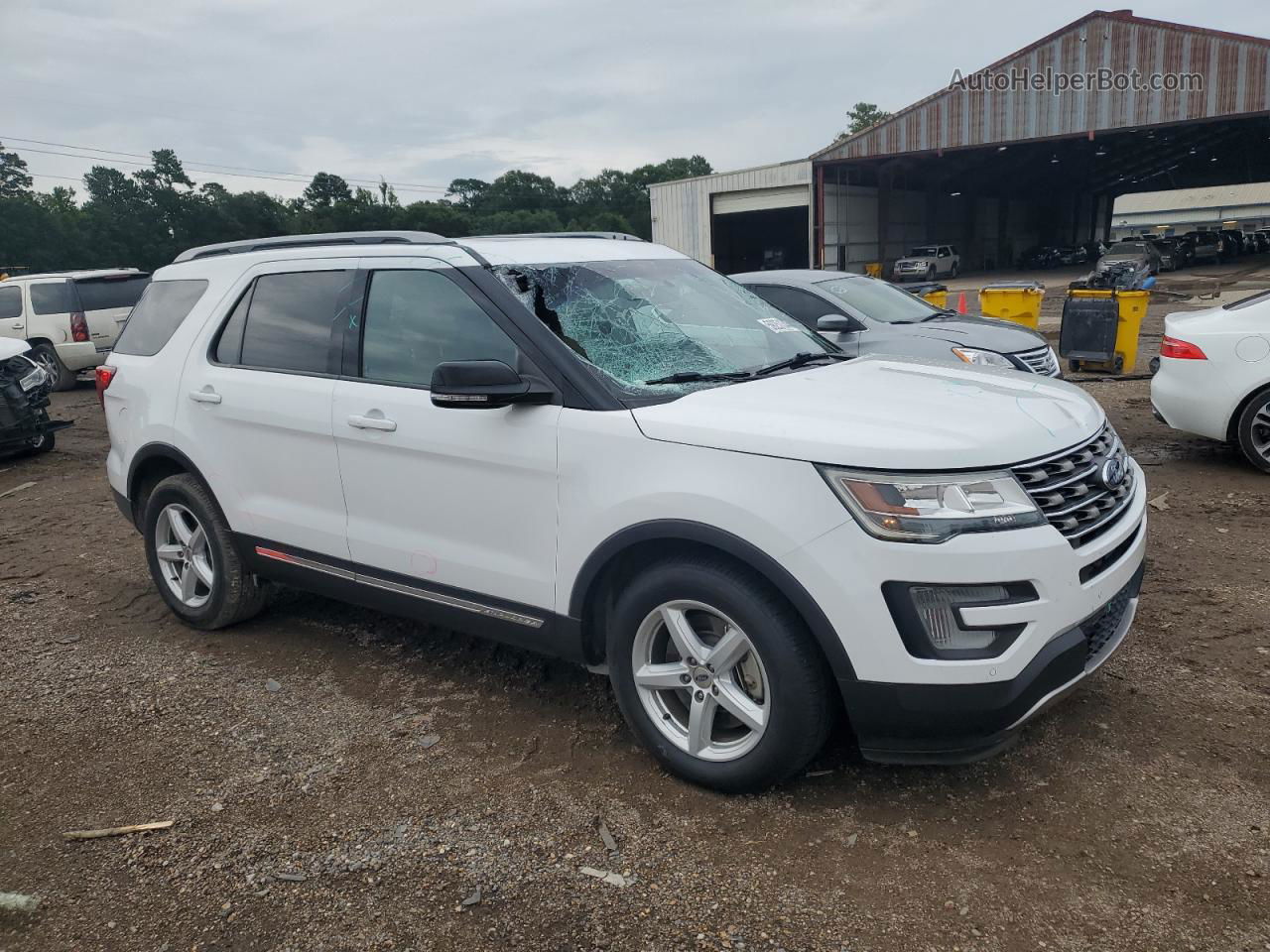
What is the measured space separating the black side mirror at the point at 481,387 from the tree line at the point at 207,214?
34.2 m

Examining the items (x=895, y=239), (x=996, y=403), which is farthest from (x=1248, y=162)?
(x=996, y=403)

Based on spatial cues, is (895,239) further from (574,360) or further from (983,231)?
(574,360)

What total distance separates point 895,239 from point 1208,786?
146ft

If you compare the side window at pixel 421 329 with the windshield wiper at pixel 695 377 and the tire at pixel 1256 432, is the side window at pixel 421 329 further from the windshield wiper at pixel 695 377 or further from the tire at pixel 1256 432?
the tire at pixel 1256 432

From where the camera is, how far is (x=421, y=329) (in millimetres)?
3742

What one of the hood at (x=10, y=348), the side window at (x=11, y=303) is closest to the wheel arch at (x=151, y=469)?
the hood at (x=10, y=348)

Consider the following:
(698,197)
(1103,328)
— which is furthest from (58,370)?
(698,197)

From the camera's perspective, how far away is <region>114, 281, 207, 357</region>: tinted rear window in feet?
15.7

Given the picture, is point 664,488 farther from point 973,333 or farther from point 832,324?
point 973,333

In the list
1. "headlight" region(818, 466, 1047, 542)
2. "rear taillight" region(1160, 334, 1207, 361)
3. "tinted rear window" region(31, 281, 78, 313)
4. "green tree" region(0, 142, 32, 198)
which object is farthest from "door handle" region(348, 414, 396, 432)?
"green tree" region(0, 142, 32, 198)

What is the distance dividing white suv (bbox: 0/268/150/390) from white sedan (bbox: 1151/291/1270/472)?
14.2m

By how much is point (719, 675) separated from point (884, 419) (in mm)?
961

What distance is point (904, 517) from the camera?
106 inches

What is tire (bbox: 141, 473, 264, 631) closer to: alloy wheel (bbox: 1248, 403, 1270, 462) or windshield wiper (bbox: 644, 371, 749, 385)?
windshield wiper (bbox: 644, 371, 749, 385)
